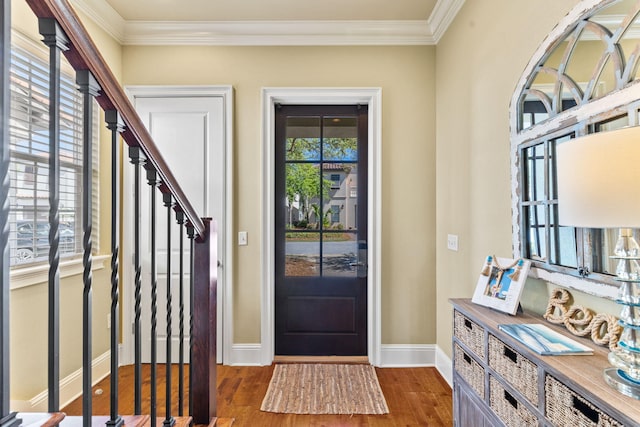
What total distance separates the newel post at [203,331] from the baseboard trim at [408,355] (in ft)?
5.34

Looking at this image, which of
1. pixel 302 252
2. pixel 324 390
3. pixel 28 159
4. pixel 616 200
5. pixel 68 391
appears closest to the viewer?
pixel 616 200

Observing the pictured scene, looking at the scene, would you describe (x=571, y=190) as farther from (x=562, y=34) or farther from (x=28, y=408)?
(x=28, y=408)

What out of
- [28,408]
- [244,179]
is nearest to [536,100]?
[244,179]

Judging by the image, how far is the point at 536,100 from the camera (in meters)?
1.54

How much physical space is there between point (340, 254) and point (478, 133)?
142cm

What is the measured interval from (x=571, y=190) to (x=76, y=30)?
1297 mm

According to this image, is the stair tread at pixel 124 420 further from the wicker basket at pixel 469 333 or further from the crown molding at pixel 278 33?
the crown molding at pixel 278 33

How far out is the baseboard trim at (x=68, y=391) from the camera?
1.94 m

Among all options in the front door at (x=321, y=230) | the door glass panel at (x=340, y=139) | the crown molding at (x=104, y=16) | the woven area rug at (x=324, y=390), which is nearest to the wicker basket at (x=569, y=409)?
the woven area rug at (x=324, y=390)

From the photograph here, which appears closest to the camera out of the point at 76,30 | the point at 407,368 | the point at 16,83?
the point at 76,30

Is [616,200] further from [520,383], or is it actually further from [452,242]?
[452,242]

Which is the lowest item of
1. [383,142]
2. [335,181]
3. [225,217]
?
[225,217]

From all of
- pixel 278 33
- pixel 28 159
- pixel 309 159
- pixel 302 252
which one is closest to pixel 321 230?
pixel 302 252

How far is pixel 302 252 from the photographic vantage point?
2.91 meters
